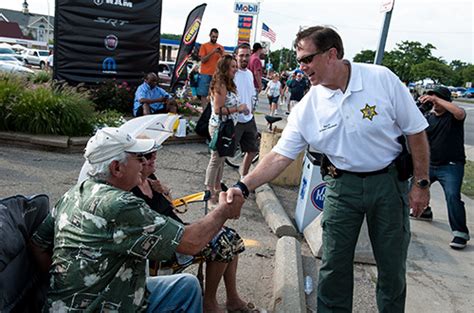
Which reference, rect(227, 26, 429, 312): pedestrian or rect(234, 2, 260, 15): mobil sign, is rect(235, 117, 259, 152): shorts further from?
rect(234, 2, 260, 15): mobil sign

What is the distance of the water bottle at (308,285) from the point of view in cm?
386

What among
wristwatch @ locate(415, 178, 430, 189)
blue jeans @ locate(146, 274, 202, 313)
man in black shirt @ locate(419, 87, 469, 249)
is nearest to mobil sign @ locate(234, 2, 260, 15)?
man in black shirt @ locate(419, 87, 469, 249)

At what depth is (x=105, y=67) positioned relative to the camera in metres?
10.8

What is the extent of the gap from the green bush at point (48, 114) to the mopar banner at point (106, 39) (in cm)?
235

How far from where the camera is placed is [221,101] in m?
5.37

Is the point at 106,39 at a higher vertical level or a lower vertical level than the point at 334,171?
higher

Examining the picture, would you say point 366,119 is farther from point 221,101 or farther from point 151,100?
point 151,100

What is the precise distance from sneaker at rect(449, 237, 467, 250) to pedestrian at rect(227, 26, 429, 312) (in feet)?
8.76

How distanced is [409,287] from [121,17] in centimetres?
907

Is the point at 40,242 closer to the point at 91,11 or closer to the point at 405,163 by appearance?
the point at 405,163

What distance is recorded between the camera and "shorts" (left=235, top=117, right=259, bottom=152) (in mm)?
6023

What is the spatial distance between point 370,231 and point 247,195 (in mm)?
816

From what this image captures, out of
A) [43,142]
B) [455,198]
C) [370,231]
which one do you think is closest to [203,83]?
[43,142]

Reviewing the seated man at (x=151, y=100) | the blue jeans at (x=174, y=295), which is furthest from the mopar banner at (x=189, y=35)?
the blue jeans at (x=174, y=295)
